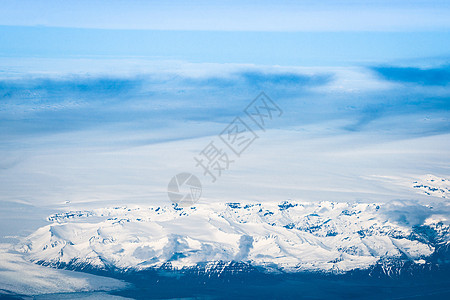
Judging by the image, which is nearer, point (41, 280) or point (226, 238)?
point (41, 280)

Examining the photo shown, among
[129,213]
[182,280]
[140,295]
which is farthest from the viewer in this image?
[129,213]

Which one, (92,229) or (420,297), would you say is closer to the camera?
(420,297)

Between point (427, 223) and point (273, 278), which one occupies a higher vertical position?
point (427, 223)

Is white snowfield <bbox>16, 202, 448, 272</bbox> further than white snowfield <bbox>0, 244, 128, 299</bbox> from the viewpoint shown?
Yes

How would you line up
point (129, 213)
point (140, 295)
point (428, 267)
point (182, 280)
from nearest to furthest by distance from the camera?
point (140, 295) < point (182, 280) < point (428, 267) < point (129, 213)

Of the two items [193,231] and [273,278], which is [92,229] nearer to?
[193,231]

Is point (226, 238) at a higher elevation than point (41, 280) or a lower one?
higher

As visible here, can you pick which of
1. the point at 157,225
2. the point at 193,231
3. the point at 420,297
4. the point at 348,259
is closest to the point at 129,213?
the point at 157,225

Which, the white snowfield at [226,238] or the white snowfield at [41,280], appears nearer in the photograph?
the white snowfield at [41,280]
